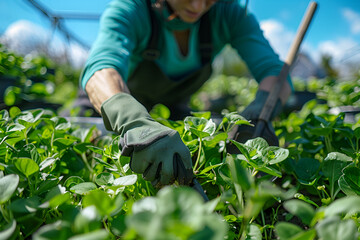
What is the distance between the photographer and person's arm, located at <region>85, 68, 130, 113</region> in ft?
2.14

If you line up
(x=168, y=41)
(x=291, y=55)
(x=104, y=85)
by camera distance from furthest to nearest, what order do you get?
(x=168, y=41) < (x=291, y=55) < (x=104, y=85)

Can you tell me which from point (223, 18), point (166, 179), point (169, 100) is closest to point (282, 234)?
point (166, 179)

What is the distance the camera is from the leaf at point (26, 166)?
38cm

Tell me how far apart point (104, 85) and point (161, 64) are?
684mm

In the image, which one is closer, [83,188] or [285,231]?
[285,231]

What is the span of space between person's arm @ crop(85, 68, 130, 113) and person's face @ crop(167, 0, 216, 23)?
419 mm

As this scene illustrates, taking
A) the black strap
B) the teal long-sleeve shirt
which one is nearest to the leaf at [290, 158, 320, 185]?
the teal long-sleeve shirt

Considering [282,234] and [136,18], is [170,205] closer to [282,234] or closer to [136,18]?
[282,234]

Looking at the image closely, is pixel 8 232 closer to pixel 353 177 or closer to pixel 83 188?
pixel 83 188

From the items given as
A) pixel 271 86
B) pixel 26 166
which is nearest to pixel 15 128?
pixel 26 166

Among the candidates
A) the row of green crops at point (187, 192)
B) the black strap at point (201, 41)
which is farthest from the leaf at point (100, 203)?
the black strap at point (201, 41)

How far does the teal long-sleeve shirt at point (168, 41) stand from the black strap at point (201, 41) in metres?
0.02

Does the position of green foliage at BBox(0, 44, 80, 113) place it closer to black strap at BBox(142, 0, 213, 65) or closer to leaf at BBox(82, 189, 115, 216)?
black strap at BBox(142, 0, 213, 65)

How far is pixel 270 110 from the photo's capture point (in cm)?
77
